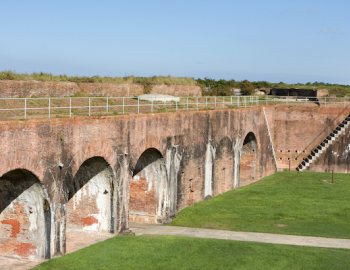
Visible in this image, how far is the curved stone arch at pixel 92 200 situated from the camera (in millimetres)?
20781

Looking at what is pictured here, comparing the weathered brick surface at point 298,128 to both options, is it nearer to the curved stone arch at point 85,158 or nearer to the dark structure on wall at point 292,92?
the dark structure on wall at point 292,92

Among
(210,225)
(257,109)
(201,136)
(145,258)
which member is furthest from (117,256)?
(257,109)

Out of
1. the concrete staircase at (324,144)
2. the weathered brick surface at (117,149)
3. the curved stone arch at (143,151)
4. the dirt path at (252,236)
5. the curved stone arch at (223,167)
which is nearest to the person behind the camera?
the weathered brick surface at (117,149)

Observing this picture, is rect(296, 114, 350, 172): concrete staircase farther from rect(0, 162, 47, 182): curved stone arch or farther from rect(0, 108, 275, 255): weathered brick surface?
rect(0, 162, 47, 182): curved stone arch

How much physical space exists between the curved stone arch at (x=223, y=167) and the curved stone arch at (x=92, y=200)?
915 centimetres

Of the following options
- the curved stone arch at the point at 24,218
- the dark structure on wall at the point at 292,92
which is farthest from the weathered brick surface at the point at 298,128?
the curved stone arch at the point at 24,218

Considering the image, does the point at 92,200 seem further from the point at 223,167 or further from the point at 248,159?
the point at 248,159

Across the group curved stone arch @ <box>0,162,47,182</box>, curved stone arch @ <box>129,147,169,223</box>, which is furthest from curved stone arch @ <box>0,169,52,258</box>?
curved stone arch @ <box>129,147,169,223</box>

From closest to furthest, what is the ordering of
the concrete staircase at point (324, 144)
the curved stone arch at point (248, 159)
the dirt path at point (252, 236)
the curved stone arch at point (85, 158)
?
the curved stone arch at point (85, 158) < the dirt path at point (252, 236) < the curved stone arch at point (248, 159) < the concrete staircase at point (324, 144)

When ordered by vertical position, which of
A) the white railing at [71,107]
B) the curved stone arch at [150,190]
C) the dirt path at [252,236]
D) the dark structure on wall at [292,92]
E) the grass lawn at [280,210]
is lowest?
the dirt path at [252,236]

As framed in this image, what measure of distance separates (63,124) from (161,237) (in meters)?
5.51

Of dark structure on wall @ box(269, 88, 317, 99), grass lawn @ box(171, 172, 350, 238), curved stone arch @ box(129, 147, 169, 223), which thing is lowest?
grass lawn @ box(171, 172, 350, 238)

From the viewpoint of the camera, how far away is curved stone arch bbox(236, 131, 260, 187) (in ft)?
114

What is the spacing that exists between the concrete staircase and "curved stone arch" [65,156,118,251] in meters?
20.4
